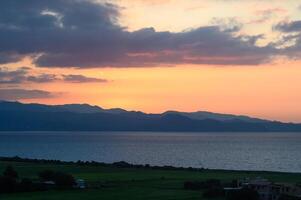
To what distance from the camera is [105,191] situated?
60594mm

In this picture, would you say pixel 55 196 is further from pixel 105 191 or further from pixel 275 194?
pixel 275 194

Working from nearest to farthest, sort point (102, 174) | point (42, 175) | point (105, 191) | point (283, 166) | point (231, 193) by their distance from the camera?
point (231, 193), point (105, 191), point (42, 175), point (102, 174), point (283, 166)

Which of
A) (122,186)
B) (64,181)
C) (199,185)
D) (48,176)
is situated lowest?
(122,186)

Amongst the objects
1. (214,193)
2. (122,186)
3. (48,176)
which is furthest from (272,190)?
(48,176)

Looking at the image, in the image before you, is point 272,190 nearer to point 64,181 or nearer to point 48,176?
point 64,181

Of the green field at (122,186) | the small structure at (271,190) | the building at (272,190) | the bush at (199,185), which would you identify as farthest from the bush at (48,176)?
the building at (272,190)

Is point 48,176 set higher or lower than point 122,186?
higher

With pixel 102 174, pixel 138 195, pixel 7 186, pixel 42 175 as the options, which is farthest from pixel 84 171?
pixel 138 195

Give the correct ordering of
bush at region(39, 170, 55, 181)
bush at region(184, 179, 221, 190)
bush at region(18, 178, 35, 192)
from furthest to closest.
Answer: bush at region(39, 170, 55, 181) < bush at region(184, 179, 221, 190) < bush at region(18, 178, 35, 192)

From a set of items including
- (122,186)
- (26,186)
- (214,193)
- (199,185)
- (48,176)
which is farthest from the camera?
(48,176)

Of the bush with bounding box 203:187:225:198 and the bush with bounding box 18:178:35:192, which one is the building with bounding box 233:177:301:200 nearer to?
the bush with bounding box 203:187:225:198

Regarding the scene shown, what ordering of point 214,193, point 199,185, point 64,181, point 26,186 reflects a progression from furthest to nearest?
point 64,181, point 199,185, point 26,186, point 214,193

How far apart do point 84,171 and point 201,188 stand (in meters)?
29.8

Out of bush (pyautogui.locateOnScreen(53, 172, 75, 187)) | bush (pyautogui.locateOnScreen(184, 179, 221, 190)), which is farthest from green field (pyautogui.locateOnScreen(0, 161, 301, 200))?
bush (pyautogui.locateOnScreen(53, 172, 75, 187))
